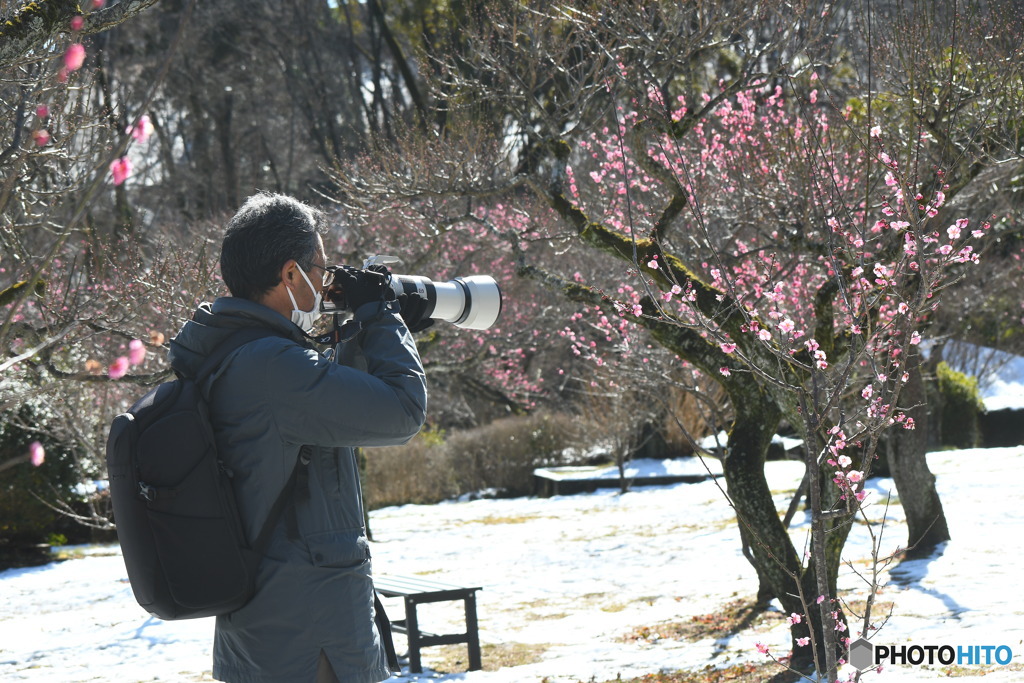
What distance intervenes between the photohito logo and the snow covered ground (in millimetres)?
70

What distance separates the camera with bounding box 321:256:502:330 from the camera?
98.9 inches

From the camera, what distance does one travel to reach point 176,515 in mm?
1874

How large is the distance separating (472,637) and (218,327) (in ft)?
14.4

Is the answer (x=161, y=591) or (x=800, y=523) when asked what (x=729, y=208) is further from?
(x=161, y=591)

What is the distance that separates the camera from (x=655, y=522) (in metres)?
11.6

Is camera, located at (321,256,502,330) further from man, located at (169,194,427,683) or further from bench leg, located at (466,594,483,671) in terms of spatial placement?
bench leg, located at (466,594,483,671)

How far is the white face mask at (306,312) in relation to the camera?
214 centimetres

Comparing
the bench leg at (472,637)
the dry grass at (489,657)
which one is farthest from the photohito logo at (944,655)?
the bench leg at (472,637)

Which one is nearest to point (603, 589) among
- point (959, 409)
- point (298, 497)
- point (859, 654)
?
point (859, 654)

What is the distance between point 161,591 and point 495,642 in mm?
5192

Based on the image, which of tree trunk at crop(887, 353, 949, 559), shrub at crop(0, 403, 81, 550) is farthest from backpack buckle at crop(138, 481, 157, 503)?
shrub at crop(0, 403, 81, 550)

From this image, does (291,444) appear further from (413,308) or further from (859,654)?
(859,654)

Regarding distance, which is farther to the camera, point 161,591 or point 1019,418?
point 1019,418

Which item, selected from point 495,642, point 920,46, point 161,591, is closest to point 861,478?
point 161,591
